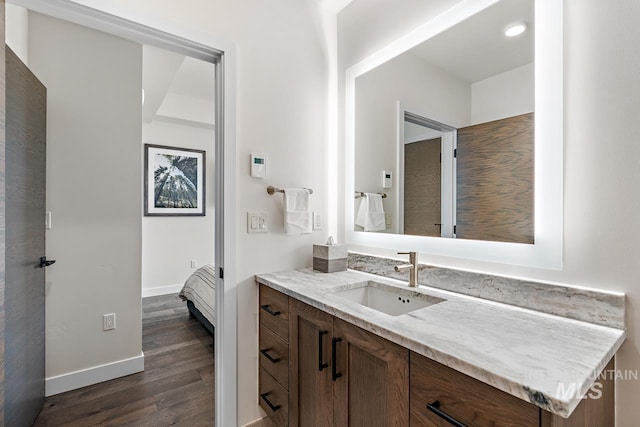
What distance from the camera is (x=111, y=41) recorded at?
223 centimetres

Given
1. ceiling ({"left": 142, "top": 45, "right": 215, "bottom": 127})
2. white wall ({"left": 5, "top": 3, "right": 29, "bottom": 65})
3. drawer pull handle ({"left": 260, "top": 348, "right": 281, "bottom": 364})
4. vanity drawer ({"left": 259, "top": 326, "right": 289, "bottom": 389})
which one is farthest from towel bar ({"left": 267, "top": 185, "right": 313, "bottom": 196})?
ceiling ({"left": 142, "top": 45, "right": 215, "bottom": 127})

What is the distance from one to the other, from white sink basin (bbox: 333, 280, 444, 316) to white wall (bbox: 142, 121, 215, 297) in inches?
147

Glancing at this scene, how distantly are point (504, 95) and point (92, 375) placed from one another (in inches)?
120

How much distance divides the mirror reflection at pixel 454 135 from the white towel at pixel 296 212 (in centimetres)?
36

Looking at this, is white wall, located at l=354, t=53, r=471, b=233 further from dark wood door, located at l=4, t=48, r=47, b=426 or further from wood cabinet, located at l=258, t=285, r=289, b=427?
dark wood door, located at l=4, t=48, r=47, b=426

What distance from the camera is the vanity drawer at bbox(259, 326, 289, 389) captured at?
1.47 metres

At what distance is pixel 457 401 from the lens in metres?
0.77

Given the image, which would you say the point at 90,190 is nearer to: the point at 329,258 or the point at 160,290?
the point at 329,258

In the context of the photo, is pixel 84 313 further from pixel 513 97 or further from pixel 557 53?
pixel 557 53

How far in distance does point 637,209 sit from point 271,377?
1.65m

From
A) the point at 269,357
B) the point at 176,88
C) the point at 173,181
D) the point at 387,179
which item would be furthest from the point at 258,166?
the point at 173,181

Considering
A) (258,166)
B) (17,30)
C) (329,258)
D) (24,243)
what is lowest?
(329,258)

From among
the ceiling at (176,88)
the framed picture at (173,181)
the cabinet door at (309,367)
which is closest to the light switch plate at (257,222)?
the cabinet door at (309,367)

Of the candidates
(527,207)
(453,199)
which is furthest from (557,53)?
(453,199)
